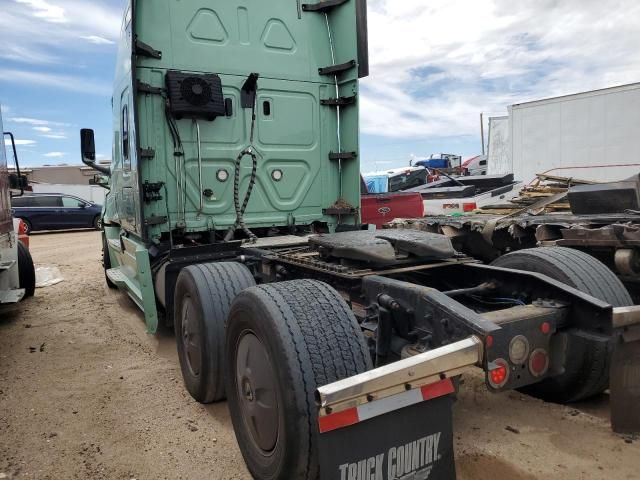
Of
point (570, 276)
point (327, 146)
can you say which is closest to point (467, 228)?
point (327, 146)

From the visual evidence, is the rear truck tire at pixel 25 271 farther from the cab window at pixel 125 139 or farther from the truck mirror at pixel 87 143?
the cab window at pixel 125 139

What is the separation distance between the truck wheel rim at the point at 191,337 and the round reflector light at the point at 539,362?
210cm

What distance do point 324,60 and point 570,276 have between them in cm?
347

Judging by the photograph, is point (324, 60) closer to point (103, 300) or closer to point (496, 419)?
point (496, 419)

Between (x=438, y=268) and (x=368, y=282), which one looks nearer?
(x=368, y=282)

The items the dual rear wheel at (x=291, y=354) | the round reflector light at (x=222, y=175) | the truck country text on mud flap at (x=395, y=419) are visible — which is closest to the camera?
the truck country text on mud flap at (x=395, y=419)

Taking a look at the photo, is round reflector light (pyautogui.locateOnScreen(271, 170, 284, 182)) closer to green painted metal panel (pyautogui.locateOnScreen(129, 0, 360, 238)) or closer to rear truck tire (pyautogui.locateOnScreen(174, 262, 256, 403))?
green painted metal panel (pyautogui.locateOnScreen(129, 0, 360, 238))

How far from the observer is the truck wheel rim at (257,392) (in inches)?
96.1

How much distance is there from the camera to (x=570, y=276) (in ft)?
10.2

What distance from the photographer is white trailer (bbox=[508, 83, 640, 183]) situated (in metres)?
12.7

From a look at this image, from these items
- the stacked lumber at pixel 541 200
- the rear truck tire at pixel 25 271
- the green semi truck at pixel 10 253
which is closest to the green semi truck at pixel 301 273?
the green semi truck at pixel 10 253

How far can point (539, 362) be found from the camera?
8.14ft

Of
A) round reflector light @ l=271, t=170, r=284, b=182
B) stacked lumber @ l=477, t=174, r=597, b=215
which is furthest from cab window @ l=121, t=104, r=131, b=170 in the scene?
stacked lumber @ l=477, t=174, r=597, b=215

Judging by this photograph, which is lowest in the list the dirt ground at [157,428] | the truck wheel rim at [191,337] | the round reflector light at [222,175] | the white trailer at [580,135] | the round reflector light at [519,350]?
the dirt ground at [157,428]
